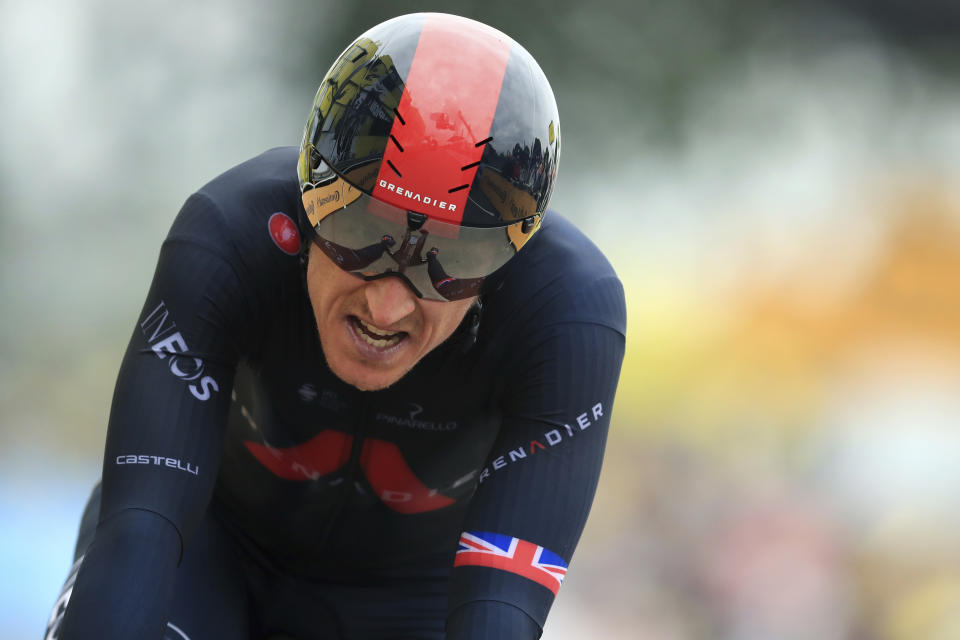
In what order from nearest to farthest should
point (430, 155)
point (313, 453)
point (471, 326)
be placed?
point (430, 155) < point (471, 326) < point (313, 453)

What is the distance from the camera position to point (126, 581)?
1.54 meters

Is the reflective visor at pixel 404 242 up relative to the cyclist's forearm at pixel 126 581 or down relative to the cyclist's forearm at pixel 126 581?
up

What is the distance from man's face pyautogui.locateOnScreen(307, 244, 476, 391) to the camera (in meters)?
1.61

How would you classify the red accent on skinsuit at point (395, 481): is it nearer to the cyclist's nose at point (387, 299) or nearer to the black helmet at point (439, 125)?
the cyclist's nose at point (387, 299)

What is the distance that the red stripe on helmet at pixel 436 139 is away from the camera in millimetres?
1523

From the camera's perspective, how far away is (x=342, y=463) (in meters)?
1.94

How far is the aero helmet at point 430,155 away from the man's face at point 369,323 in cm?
3

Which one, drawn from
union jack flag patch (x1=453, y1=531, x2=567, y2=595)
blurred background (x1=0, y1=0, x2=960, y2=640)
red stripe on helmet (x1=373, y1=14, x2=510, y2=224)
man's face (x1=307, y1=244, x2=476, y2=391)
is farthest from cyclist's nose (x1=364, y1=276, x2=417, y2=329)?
blurred background (x1=0, y1=0, x2=960, y2=640)

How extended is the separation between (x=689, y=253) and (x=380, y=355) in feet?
11.2

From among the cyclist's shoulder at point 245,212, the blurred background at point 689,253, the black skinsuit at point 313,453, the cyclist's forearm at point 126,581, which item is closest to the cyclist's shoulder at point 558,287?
the black skinsuit at point 313,453

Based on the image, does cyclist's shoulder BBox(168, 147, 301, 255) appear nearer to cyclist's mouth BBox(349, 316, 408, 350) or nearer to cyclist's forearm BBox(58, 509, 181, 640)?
cyclist's mouth BBox(349, 316, 408, 350)

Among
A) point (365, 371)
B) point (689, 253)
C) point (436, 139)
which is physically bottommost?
point (365, 371)

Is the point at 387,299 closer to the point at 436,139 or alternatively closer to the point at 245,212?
the point at 436,139

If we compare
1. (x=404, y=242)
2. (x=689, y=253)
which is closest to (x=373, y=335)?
(x=404, y=242)
